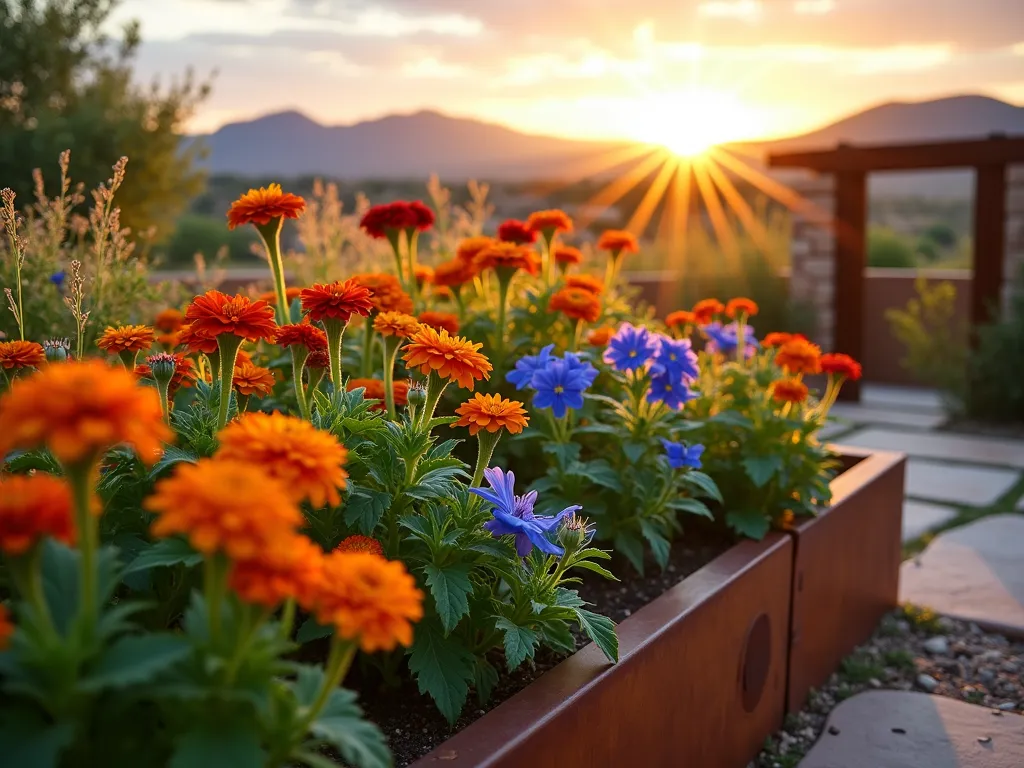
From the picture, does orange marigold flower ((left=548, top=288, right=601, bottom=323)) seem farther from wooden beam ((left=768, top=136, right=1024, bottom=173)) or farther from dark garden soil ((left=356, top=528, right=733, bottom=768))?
wooden beam ((left=768, top=136, right=1024, bottom=173))

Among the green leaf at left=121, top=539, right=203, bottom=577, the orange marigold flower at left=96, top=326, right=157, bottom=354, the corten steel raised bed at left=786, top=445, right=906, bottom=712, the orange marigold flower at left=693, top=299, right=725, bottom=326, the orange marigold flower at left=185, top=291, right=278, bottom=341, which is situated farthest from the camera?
the orange marigold flower at left=693, top=299, right=725, bottom=326

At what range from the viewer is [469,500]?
1405 mm

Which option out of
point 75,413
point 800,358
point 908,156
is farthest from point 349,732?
point 908,156

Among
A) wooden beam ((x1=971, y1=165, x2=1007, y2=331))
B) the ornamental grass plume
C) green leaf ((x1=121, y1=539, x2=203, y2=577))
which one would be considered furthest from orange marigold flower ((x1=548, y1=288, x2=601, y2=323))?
wooden beam ((x1=971, y1=165, x2=1007, y2=331))

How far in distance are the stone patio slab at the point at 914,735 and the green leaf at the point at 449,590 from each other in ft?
3.63

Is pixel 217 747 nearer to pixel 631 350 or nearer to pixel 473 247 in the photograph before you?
pixel 631 350

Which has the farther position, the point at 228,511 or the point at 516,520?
the point at 516,520

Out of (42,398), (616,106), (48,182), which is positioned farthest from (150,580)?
(616,106)

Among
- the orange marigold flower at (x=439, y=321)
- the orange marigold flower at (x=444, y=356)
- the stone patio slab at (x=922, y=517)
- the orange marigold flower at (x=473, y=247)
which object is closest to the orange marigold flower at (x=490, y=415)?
the orange marigold flower at (x=444, y=356)

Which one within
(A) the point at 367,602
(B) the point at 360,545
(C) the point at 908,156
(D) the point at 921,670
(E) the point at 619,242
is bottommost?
(D) the point at 921,670

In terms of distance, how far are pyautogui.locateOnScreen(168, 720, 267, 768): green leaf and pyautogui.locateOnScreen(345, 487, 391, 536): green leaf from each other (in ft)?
1.68

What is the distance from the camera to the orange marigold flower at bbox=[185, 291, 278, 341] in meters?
1.20

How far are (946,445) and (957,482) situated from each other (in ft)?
2.65

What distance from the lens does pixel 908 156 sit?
5969 mm
